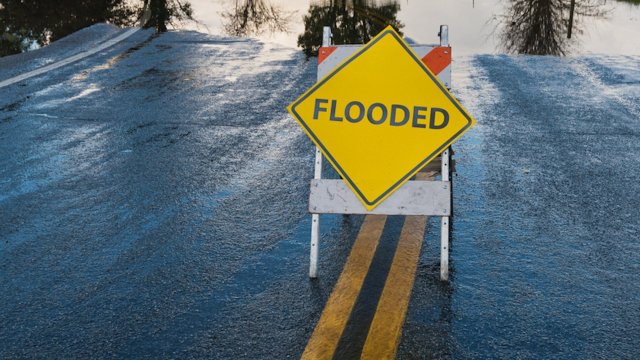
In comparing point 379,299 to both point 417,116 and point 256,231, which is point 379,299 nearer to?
point 417,116

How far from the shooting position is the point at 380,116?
4.81 meters

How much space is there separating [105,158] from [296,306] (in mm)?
3910

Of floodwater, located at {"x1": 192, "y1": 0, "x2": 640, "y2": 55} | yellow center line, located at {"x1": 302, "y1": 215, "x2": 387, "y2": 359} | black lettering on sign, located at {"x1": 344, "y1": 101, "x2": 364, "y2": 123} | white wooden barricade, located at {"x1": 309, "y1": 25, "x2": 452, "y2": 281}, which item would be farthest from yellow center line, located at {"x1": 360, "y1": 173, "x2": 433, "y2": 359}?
floodwater, located at {"x1": 192, "y1": 0, "x2": 640, "y2": 55}

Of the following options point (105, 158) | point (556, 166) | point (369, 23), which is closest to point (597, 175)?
point (556, 166)

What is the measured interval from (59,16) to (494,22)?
1327 centimetres

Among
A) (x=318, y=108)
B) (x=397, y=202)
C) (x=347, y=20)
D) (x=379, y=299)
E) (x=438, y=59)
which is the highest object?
(x=438, y=59)

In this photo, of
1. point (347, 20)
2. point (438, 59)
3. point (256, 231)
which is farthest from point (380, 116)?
point (347, 20)

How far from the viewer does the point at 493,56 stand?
45.5ft

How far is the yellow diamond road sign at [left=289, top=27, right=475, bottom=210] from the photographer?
476 cm

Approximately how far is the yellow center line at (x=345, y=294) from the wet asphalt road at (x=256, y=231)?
0.27 feet

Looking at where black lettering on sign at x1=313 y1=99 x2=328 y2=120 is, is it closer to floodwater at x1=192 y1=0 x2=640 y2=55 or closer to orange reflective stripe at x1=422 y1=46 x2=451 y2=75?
orange reflective stripe at x1=422 y1=46 x2=451 y2=75

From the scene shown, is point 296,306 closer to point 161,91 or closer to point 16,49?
point 161,91

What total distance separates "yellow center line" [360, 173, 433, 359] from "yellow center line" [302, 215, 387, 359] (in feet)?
0.56

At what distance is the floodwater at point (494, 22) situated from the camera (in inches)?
718
